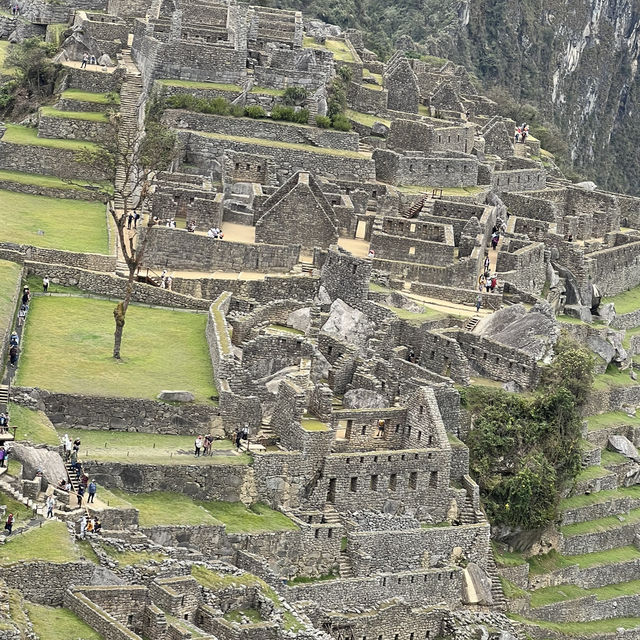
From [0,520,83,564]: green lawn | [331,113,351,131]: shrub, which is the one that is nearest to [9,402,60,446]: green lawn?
[0,520,83,564]: green lawn

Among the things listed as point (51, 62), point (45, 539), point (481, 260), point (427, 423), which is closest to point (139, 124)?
point (51, 62)

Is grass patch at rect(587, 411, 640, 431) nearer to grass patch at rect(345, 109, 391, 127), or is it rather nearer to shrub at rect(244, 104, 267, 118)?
shrub at rect(244, 104, 267, 118)

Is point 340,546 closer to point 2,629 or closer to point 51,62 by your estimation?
point 2,629

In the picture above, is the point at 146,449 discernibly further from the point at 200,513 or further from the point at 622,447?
the point at 622,447

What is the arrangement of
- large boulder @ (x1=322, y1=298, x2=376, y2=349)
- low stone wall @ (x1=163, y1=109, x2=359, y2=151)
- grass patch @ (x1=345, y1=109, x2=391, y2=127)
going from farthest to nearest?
1. grass patch @ (x1=345, y1=109, x2=391, y2=127)
2. low stone wall @ (x1=163, y1=109, x2=359, y2=151)
3. large boulder @ (x1=322, y1=298, x2=376, y2=349)

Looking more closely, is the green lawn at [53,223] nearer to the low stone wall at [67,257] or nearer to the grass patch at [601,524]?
the low stone wall at [67,257]

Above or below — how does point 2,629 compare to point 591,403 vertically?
above

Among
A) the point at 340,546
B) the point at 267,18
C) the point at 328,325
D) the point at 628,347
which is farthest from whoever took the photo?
the point at 267,18
